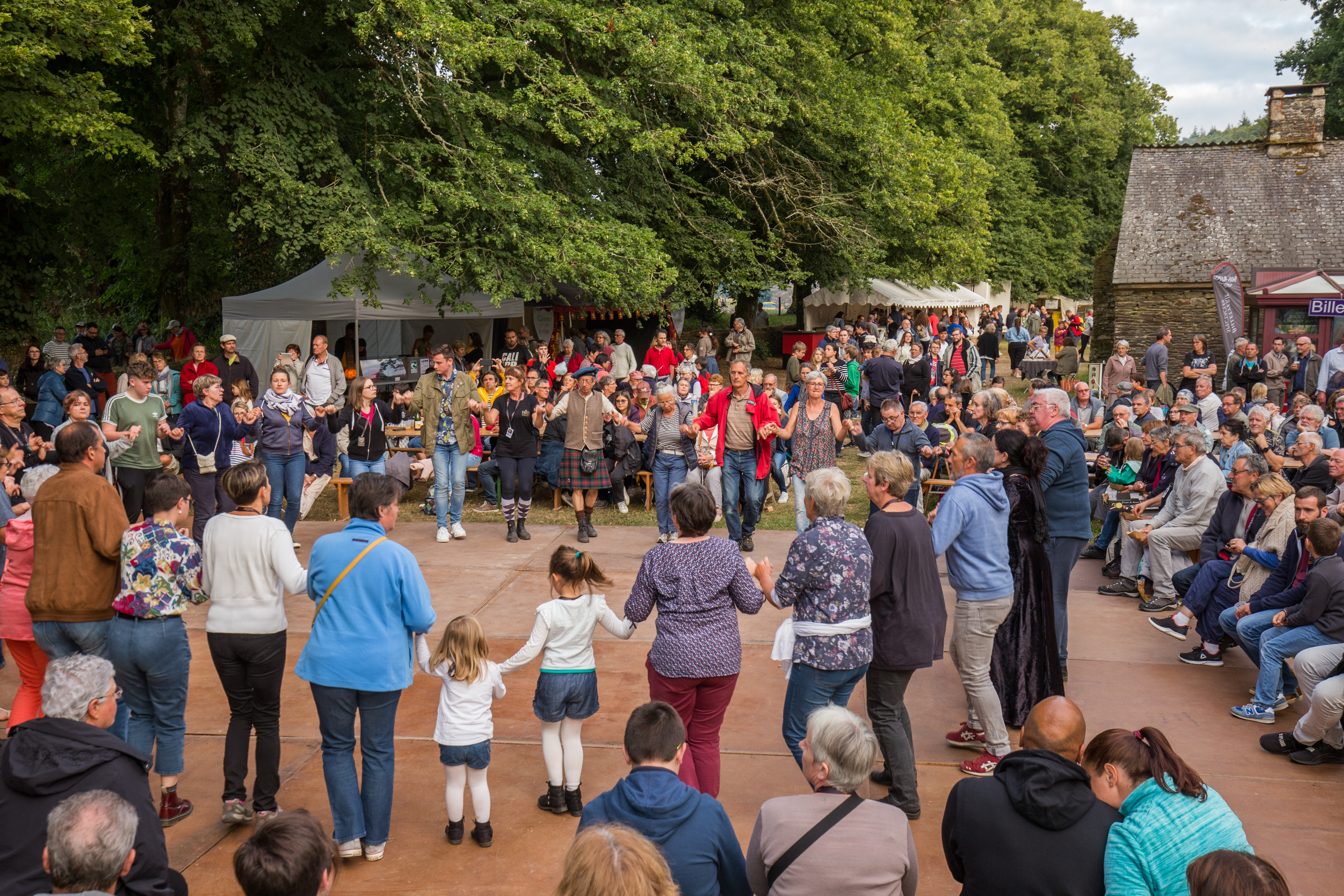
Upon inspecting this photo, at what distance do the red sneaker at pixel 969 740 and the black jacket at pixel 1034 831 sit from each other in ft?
8.31

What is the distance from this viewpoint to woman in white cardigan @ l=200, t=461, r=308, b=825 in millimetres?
4383

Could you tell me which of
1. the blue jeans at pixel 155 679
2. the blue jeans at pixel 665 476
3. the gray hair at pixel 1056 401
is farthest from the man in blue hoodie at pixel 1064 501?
the blue jeans at pixel 155 679

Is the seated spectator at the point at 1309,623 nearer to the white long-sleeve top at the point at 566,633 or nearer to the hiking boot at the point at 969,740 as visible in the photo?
the hiking boot at the point at 969,740

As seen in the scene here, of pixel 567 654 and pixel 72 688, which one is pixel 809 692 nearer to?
pixel 567 654

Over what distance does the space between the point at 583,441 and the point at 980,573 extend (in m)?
5.49

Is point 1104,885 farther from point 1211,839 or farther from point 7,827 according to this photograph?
point 7,827

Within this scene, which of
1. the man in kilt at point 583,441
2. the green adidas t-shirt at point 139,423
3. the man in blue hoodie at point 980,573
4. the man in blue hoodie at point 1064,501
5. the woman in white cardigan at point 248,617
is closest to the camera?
the woman in white cardigan at point 248,617

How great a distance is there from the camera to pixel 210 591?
4434 mm

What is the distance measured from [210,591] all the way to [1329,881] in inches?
199

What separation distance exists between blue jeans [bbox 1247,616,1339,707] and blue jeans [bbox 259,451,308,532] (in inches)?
310

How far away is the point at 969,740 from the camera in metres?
5.52

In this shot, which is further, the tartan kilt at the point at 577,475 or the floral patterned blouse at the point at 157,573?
the tartan kilt at the point at 577,475

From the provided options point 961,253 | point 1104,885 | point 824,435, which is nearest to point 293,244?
point 824,435

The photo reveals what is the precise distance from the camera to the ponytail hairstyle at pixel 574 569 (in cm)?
457
